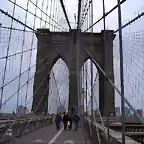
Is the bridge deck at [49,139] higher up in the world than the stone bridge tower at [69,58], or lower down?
lower down

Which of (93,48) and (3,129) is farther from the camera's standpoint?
(93,48)

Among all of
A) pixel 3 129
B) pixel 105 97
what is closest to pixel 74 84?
pixel 105 97

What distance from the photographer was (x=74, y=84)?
2908cm

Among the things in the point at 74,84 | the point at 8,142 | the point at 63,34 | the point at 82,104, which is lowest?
the point at 8,142

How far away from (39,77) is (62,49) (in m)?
4.17

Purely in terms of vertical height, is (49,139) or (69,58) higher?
(69,58)

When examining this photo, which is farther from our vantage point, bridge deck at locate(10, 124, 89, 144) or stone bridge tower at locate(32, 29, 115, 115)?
stone bridge tower at locate(32, 29, 115, 115)

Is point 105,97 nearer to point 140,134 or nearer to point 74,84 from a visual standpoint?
point 74,84

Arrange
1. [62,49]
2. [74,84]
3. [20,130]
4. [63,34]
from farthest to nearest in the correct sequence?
[62,49], [63,34], [74,84], [20,130]

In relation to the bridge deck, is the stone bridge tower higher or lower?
higher

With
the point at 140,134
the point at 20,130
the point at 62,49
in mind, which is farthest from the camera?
the point at 62,49

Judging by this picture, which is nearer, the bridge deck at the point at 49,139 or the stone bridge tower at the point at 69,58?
the bridge deck at the point at 49,139

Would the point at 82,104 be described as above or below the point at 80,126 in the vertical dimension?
above

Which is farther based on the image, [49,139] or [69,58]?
[69,58]
